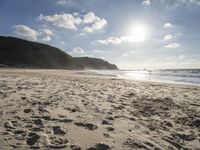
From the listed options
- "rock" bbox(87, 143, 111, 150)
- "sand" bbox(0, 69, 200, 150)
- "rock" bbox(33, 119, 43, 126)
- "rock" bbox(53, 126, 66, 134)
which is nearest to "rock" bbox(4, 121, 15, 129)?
"sand" bbox(0, 69, 200, 150)

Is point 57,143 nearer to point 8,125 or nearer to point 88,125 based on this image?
point 88,125

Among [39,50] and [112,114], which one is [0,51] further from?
[112,114]

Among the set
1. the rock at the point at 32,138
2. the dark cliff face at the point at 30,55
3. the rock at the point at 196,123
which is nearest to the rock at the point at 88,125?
the rock at the point at 32,138

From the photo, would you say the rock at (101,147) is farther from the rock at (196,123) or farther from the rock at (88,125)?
the rock at (196,123)

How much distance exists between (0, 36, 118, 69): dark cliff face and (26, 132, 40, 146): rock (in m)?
65.6

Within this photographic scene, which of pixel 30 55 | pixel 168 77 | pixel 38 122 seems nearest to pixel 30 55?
pixel 30 55

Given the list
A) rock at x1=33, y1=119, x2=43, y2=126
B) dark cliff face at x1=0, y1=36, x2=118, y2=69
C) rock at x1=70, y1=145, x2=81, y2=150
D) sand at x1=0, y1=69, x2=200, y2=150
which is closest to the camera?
rock at x1=70, y1=145, x2=81, y2=150

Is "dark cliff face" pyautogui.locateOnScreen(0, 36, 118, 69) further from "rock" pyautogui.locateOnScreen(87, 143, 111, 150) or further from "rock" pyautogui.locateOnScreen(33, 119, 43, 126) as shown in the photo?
"rock" pyautogui.locateOnScreen(87, 143, 111, 150)

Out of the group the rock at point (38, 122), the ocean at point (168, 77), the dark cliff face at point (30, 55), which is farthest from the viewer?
the dark cliff face at point (30, 55)

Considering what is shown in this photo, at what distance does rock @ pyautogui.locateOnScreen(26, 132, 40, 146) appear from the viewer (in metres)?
3.79

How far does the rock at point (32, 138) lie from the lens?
3.79 m

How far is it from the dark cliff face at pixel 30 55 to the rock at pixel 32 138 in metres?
65.6

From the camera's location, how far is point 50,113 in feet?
18.5

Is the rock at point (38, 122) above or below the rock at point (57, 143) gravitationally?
above
